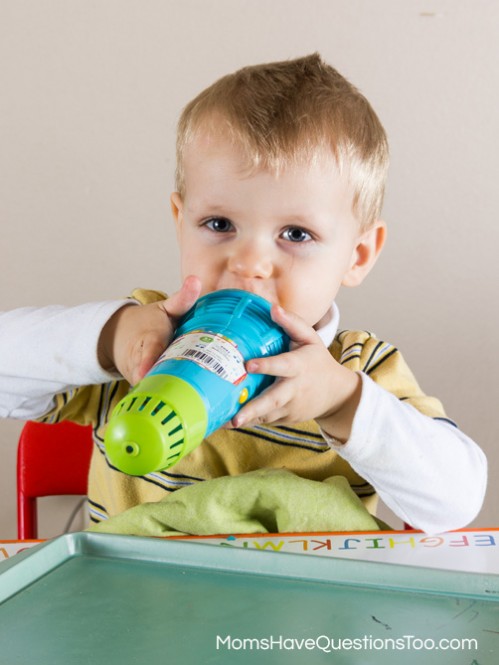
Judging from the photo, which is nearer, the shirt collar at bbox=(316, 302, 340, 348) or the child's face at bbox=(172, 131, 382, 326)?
the child's face at bbox=(172, 131, 382, 326)

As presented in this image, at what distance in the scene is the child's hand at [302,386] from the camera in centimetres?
64

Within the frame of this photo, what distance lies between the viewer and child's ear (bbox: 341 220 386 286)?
38.9 inches

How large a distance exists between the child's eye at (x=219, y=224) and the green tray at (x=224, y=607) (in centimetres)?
32

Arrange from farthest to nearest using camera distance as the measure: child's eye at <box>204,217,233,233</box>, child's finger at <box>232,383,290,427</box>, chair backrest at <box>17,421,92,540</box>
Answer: chair backrest at <box>17,421,92,540</box>, child's eye at <box>204,217,233,233</box>, child's finger at <box>232,383,290,427</box>

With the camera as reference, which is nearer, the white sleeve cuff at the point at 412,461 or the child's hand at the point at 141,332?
the child's hand at the point at 141,332

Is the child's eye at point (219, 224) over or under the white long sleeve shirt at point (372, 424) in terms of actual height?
over

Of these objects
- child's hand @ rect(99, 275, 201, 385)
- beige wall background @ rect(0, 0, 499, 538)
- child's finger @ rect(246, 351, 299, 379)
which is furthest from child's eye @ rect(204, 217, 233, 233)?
beige wall background @ rect(0, 0, 499, 538)

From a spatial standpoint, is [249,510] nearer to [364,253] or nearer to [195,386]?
[195,386]

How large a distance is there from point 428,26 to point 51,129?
69cm

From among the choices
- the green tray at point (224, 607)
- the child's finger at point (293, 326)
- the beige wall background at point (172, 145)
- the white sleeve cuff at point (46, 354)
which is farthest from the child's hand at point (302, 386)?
the beige wall background at point (172, 145)

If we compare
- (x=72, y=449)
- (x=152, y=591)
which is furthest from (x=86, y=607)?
(x=72, y=449)

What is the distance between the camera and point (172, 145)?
1.63 m

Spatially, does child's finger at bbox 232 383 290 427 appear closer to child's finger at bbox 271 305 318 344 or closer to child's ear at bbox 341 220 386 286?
child's finger at bbox 271 305 318 344

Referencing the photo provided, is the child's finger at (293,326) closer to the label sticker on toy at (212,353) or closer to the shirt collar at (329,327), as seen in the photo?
the label sticker on toy at (212,353)
